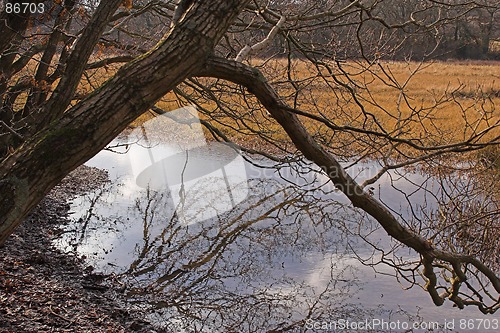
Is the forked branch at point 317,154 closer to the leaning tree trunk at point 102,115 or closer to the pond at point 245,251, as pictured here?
the leaning tree trunk at point 102,115

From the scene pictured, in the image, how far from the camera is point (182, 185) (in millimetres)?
9273

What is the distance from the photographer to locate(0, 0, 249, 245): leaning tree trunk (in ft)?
6.66


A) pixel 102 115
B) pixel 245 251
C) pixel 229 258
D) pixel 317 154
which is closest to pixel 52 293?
pixel 229 258

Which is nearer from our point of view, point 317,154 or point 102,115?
point 102,115

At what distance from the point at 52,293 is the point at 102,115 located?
3084 mm

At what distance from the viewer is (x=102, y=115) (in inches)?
82.5

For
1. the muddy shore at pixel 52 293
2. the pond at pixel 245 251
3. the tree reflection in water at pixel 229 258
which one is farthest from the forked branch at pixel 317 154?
the muddy shore at pixel 52 293

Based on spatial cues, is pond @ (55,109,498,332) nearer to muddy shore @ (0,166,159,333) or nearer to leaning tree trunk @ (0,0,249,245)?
muddy shore @ (0,166,159,333)

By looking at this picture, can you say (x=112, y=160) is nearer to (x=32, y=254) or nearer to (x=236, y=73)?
(x=32, y=254)

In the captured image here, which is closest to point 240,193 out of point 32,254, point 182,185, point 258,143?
point 182,185

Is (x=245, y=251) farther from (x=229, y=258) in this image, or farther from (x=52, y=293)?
(x=52, y=293)

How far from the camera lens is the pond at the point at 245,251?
16.3ft

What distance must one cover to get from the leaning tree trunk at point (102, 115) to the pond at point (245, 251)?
1.91 meters

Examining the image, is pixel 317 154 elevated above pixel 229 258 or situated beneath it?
situated beneath
